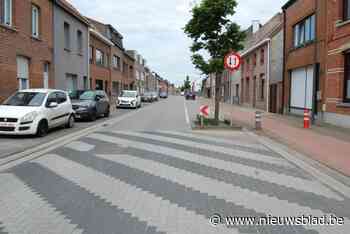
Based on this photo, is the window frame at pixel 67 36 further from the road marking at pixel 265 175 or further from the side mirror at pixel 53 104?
the road marking at pixel 265 175

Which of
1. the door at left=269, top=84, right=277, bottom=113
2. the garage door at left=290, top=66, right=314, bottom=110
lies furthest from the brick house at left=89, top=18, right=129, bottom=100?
the garage door at left=290, top=66, right=314, bottom=110

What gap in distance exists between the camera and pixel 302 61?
755 inches

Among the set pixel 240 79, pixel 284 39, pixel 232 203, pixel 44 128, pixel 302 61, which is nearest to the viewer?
pixel 232 203

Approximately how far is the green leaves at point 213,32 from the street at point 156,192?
6.73 metres

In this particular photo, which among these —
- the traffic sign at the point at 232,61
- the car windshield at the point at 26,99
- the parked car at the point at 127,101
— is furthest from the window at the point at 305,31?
the parked car at the point at 127,101

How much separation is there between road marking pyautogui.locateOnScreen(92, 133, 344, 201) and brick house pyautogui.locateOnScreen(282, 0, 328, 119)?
10869 mm

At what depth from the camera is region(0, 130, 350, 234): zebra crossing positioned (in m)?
4.12

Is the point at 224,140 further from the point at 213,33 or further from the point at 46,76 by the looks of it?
the point at 46,76

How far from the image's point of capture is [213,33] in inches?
589

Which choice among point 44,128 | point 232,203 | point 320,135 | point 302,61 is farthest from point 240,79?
point 232,203

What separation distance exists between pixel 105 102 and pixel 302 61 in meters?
12.0

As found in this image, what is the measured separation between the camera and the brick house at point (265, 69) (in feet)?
81.3

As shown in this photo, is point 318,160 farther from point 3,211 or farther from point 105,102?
point 105,102

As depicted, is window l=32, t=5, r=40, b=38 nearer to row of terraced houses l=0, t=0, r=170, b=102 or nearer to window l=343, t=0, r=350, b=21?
row of terraced houses l=0, t=0, r=170, b=102
